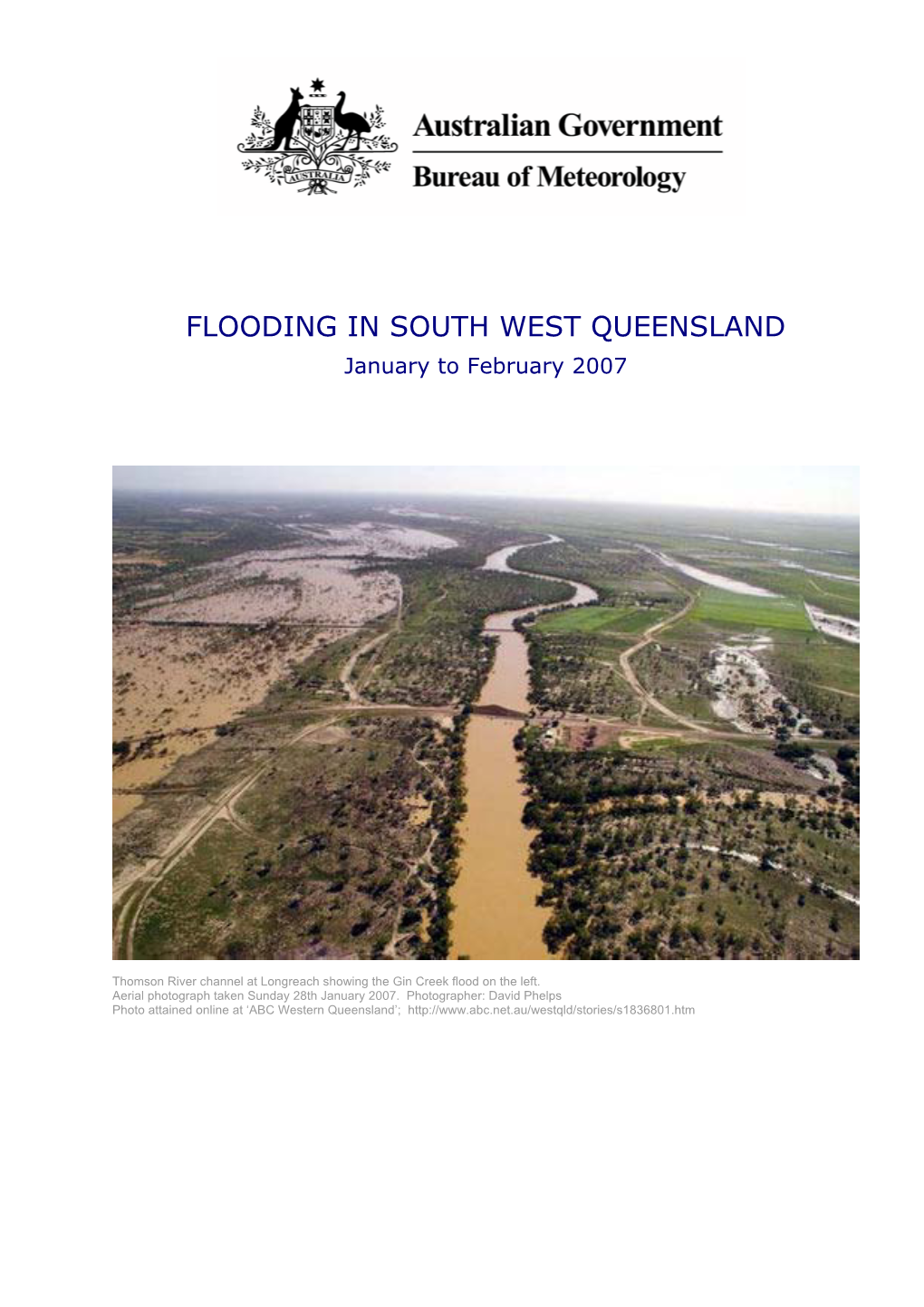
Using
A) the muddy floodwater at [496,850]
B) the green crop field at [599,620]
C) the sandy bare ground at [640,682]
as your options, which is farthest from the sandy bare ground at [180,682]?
the sandy bare ground at [640,682]

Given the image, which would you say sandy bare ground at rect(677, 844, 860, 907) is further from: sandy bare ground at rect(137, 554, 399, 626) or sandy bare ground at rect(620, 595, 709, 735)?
sandy bare ground at rect(137, 554, 399, 626)

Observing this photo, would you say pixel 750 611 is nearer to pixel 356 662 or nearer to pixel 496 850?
pixel 356 662

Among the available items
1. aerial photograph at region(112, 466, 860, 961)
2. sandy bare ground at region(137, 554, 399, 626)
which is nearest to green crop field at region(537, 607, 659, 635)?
aerial photograph at region(112, 466, 860, 961)

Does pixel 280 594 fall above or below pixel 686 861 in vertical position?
above

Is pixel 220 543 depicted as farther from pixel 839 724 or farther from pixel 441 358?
pixel 839 724

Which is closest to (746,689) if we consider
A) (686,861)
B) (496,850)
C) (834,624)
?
(834,624)

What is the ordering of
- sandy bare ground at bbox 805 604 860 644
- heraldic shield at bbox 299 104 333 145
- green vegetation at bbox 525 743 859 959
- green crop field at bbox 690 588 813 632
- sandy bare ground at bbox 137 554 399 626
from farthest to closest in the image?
sandy bare ground at bbox 137 554 399 626 < green crop field at bbox 690 588 813 632 < sandy bare ground at bbox 805 604 860 644 < green vegetation at bbox 525 743 859 959 < heraldic shield at bbox 299 104 333 145
